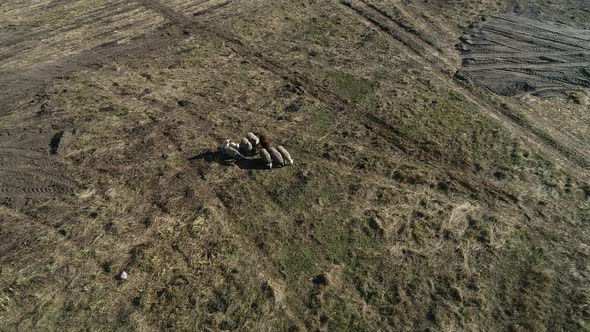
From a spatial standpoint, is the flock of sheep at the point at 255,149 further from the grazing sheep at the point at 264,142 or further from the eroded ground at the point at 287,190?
the eroded ground at the point at 287,190

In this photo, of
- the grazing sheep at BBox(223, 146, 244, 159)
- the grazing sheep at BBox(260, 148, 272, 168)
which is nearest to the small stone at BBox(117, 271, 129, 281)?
the grazing sheep at BBox(223, 146, 244, 159)

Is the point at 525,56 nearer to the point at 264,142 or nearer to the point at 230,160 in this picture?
the point at 264,142

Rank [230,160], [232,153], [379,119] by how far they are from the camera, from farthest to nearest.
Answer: [379,119], [230,160], [232,153]

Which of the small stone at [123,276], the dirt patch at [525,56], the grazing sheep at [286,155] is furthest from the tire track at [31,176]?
the dirt patch at [525,56]

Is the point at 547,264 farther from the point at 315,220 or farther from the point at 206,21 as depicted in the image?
the point at 206,21

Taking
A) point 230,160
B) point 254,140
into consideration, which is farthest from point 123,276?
point 254,140

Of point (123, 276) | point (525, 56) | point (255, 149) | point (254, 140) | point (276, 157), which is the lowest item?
point (123, 276)
